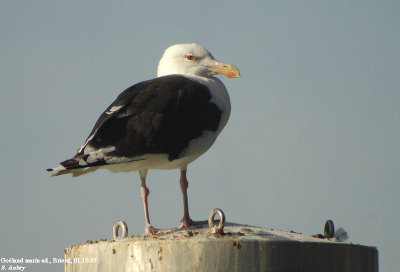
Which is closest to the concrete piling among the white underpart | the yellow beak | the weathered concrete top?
the weathered concrete top

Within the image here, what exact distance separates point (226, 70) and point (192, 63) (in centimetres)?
50

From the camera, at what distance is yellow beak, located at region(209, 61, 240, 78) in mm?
9391

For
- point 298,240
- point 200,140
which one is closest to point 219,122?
point 200,140

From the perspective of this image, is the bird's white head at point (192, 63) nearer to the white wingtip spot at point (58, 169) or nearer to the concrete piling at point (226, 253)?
the white wingtip spot at point (58, 169)

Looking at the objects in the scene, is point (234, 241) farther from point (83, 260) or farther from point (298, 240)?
point (83, 260)

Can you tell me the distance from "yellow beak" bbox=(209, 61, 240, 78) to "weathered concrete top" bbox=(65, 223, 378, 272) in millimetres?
3404

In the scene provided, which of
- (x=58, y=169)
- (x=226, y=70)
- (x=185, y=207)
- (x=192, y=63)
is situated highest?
(x=192, y=63)

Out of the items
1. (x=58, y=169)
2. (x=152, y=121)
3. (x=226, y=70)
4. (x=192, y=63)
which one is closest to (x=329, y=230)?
(x=152, y=121)

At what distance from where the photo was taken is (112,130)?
762cm

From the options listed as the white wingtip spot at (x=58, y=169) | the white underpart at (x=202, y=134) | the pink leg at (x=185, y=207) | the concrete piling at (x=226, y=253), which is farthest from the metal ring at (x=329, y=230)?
the white wingtip spot at (x=58, y=169)

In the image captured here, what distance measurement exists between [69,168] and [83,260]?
1.15m

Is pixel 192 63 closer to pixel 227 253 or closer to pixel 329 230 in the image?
pixel 329 230

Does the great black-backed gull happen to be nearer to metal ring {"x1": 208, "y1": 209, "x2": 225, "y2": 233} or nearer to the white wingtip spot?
the white wingtip spot

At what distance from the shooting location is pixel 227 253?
5.76 m
